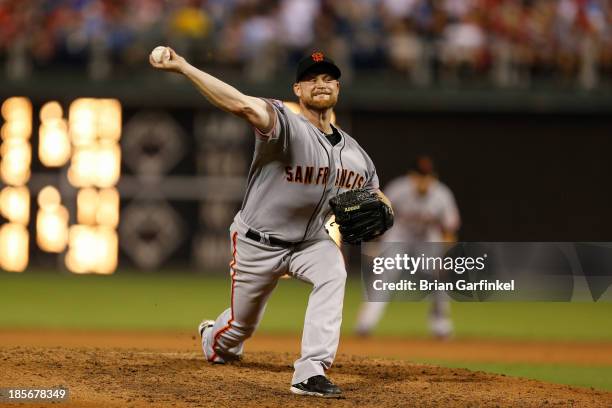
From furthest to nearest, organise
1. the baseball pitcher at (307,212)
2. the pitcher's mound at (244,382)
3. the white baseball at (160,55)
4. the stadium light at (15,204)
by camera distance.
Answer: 1. the stadium light at (15,204)
2. the baseball pitcher at (307,212)
3. the pitcher's mound at (244,382)
4. the white baseball at (160,55)

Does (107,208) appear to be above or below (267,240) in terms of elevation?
above

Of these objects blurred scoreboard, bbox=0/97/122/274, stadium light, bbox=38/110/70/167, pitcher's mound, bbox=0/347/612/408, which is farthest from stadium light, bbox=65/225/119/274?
pitcher's mound, bbox=0/347/612/408

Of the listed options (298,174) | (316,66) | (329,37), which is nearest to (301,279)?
(298,174)

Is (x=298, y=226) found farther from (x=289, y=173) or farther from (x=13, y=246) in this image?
(x=13, y=246)

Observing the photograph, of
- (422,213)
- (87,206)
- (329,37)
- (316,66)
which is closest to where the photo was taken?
(316,66)

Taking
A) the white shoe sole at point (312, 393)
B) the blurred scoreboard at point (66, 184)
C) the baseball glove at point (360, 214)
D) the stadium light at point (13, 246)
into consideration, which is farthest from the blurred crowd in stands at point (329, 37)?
the white shoe sole at point (312, 393)

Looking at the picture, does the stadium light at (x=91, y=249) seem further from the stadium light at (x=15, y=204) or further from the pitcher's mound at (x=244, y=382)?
the pitcher's mound at (x=244, y=382)

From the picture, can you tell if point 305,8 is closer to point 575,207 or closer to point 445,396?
point 575,207

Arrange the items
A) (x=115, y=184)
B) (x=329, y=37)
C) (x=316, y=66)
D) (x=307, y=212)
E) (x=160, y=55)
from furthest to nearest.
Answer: (x=329, y=37) → (x=115, y=184) → (x=307, y=212) → (x=316, y=66) → (x=160, y=55)
